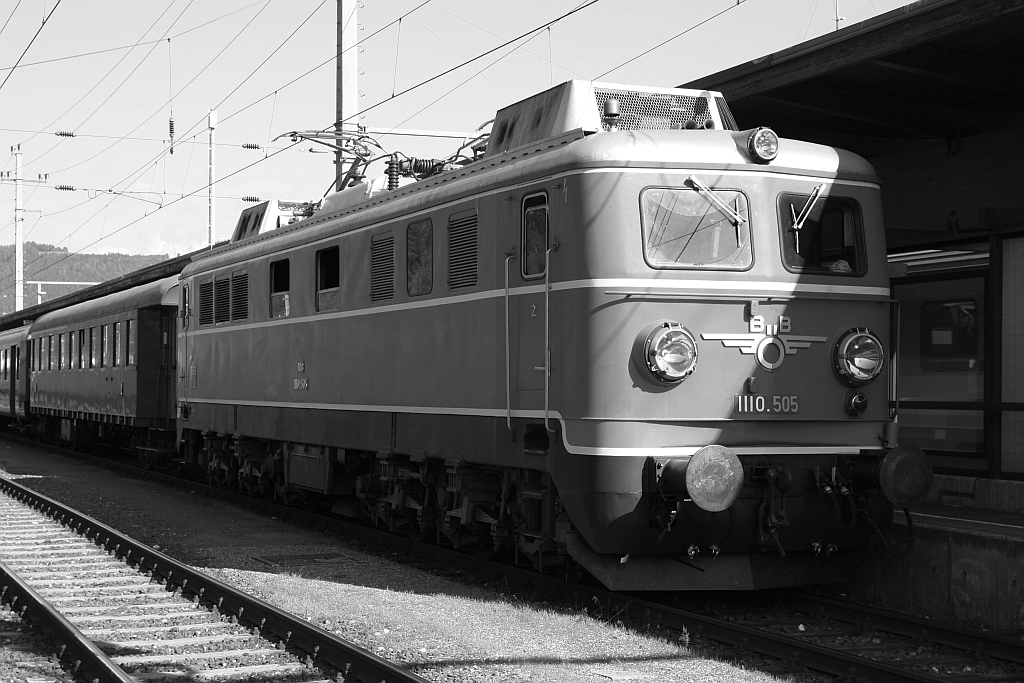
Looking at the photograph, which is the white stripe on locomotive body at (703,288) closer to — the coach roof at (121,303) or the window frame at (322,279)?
the window frame at (322,279)

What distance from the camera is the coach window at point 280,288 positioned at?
13953mm

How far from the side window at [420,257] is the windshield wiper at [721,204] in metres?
2.84

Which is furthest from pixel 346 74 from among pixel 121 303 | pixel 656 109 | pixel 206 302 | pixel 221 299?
pixel 656 109

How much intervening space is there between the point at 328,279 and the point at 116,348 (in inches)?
531

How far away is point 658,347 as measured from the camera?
8508 mm

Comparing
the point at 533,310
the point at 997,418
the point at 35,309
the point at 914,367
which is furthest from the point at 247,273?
the point at 35,309

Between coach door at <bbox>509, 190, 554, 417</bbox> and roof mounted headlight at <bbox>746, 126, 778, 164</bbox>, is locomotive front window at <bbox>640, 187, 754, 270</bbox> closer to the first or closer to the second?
roof mounted headlight at <bbox>746, 126, 778, 164</bbox>

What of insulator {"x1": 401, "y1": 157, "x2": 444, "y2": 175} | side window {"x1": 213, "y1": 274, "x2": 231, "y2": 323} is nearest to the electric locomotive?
insulator {"x1": 401, "y1": 157, "x2": 444, "y2": 175}

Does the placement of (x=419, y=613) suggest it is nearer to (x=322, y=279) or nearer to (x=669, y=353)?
(x=669, y=353)

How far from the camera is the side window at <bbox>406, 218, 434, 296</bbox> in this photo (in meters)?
10.8

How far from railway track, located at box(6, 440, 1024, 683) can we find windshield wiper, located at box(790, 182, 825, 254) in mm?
2702

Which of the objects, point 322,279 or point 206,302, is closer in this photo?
point 322,279

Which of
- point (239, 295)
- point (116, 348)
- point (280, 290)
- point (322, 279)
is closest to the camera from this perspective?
point (322, 279)

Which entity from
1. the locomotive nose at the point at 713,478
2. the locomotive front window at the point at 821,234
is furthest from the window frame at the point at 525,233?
the locomotive nose at the point at 713,478
